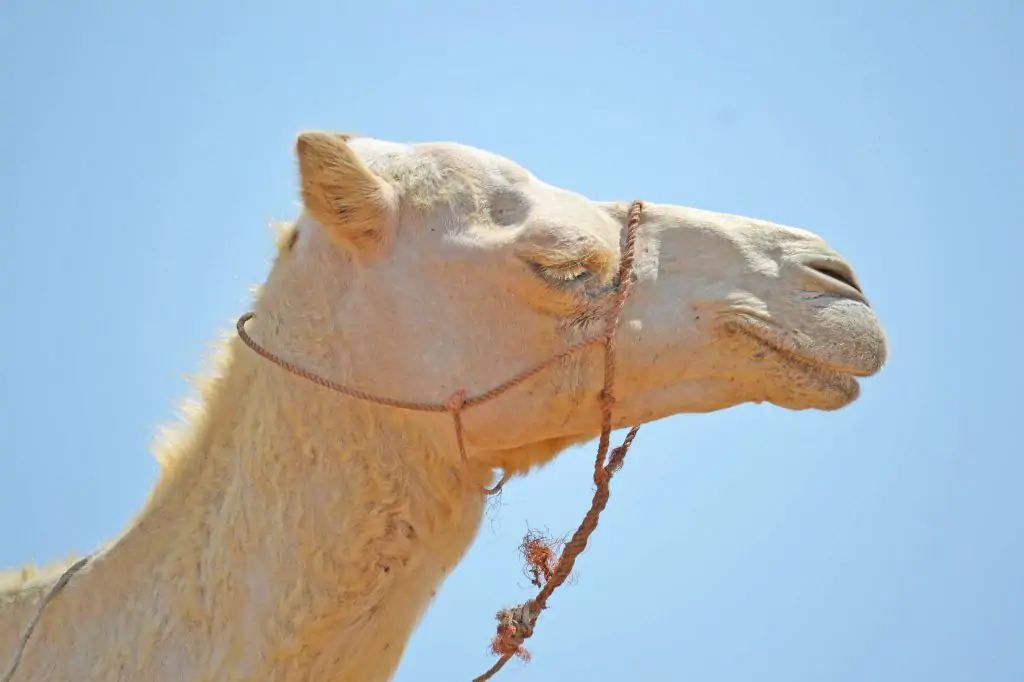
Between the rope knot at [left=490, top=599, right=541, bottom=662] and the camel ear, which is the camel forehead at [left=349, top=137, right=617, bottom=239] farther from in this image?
the rope knot at [left=490, top=599, right=541, bottom=662]

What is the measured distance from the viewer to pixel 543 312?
3.36 m

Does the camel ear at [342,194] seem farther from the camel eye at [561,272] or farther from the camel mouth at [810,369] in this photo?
the camel mouth at [810,369]

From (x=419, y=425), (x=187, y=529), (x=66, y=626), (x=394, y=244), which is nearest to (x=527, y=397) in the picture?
(x=419, y=425)

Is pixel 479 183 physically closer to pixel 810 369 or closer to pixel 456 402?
pixel 456 402

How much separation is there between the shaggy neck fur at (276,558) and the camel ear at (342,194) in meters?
0.46

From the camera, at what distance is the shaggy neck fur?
3.17 m

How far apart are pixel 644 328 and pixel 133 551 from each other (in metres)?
1.60

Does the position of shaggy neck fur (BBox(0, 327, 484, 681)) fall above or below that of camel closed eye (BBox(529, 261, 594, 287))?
below

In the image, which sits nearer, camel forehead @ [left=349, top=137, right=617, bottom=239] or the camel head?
the camel head

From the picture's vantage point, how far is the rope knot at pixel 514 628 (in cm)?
352

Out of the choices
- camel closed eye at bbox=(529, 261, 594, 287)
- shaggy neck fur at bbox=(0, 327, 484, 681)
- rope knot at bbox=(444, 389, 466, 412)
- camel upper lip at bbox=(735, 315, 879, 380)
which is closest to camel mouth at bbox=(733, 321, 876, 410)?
camel upper lip at bbox=(735, 315, 879, 380)

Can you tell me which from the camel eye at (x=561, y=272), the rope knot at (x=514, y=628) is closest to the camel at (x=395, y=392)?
the camel eye at (x=561, y=272)

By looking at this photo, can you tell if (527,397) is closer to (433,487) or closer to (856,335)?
(433,487)

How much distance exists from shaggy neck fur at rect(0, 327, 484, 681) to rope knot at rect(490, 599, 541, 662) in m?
0.27
